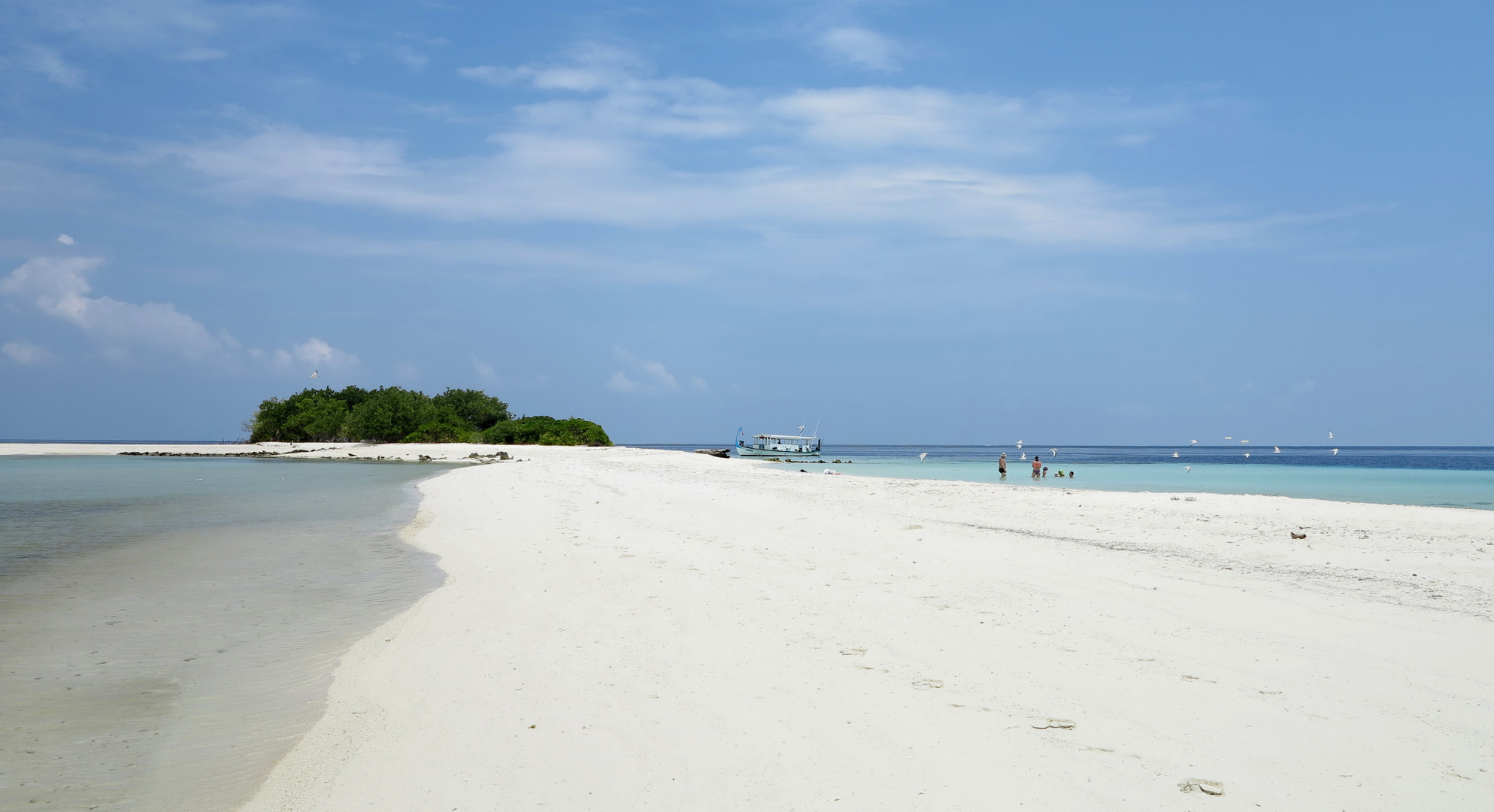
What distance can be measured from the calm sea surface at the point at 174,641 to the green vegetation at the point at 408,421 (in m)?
63.8

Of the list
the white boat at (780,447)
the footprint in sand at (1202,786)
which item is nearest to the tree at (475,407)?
the white boat at (780,447)

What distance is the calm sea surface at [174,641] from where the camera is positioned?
16.0 feet

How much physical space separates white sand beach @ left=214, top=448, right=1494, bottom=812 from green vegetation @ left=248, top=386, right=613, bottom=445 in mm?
73465

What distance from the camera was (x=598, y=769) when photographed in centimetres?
441

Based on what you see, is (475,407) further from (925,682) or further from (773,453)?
(925,682)

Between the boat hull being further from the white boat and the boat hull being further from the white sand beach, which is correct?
the white sand beach

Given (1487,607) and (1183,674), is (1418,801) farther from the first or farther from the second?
(1487,607)

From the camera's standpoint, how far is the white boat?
85.1 metres

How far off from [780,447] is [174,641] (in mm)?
83038

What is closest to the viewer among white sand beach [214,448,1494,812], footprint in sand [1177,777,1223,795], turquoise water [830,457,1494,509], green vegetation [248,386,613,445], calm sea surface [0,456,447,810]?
footprint in sand [1177,777,1223,795]

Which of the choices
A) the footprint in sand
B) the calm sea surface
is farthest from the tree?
the footprint in sand

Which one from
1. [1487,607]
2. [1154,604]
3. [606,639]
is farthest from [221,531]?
[1487,607]

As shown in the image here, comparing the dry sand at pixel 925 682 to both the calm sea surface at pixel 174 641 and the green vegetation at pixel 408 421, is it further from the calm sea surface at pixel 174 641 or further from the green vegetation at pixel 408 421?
the green vegetation at pixel 408 421

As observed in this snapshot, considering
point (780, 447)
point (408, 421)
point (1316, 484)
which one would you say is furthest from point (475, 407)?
point (1316, 484)
